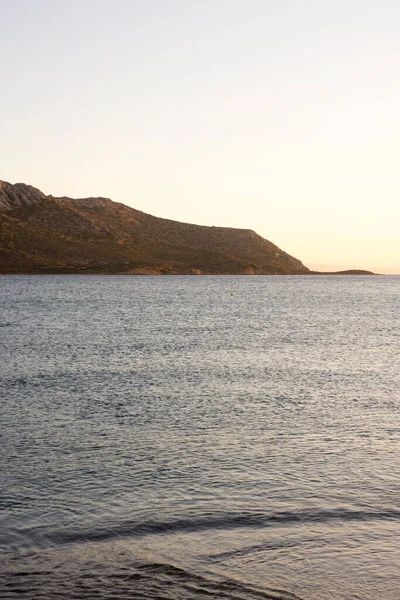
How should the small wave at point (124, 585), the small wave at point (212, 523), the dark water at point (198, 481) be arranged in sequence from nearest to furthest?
the small wave at point (124, 585)
the dark water at point (198, 481)
the small wave at point (212, 523)

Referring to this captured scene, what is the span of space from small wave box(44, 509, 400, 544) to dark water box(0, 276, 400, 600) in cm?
4

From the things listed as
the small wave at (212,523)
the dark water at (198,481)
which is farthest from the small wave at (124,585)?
the small wave at (212,523)

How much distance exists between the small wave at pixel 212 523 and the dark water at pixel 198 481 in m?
0.04

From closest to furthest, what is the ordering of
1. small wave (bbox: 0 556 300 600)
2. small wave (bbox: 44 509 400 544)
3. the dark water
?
small wave (bbox: 0 556 300 600) < the dark water < small wave (bbox: 44 509 400 544)

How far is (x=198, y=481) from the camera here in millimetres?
16922

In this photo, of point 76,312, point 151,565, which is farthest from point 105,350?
point 76,312

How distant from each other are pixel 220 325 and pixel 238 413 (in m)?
45.9

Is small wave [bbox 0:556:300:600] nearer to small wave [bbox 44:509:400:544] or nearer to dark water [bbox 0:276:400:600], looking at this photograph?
dark water [bbox 0:276:400:600]

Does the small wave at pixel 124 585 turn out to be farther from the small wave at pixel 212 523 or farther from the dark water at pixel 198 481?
the small wave at pixel 212 523

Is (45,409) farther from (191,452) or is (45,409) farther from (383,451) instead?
(383,451)

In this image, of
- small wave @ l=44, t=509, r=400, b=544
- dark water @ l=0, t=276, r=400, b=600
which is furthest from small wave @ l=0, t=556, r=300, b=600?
small wave @ l=44, t=509, r=400, b=544

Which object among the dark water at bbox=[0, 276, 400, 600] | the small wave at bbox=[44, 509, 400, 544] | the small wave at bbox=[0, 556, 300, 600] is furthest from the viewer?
the small wave at bbox=[44, 509, 400, 544]

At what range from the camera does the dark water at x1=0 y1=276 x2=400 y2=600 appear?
11.6 metres

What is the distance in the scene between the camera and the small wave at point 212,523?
530 inches
